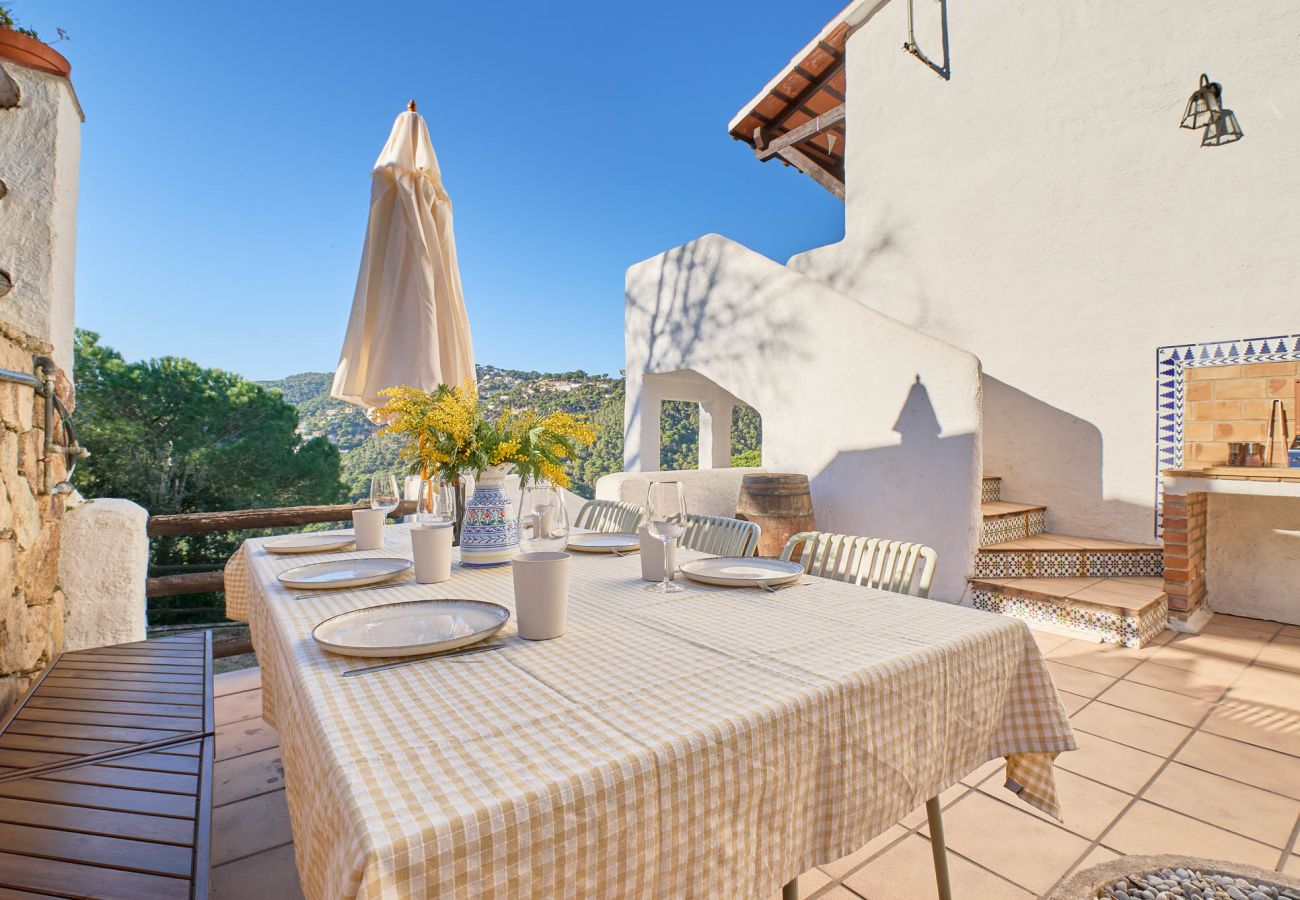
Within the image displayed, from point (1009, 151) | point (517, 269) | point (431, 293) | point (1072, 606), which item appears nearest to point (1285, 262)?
point (1009, 151)

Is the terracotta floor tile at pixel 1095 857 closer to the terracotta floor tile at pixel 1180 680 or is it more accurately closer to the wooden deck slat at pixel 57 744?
the terracotta floor tile at pixel 1180 680

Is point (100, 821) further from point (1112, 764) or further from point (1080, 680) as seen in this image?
point (1080, 680)

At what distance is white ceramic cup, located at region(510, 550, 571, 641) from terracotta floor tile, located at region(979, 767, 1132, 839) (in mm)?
1628

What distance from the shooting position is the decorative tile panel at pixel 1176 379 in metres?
3.41

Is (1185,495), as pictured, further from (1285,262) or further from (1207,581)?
(1285,262)

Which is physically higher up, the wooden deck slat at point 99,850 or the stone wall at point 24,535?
the stone wall at point 24,535

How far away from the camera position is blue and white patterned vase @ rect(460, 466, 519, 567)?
5.31ft

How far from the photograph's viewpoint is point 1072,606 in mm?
3219

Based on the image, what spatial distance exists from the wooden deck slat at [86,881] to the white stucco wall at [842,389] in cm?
373

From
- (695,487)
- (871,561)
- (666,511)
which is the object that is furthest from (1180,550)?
(666,511)

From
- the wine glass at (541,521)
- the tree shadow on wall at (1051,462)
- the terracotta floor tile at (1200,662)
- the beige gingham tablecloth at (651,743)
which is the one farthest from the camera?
the tree shadow on wall at (1051,462)

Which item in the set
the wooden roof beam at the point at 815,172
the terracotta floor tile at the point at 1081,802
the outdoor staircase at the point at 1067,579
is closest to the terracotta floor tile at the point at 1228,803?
the terracotta floor tile at the point at 1081,802

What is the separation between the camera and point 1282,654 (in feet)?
9.46

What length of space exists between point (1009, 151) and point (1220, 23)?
1164mm
